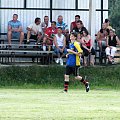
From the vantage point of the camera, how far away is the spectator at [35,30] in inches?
1121

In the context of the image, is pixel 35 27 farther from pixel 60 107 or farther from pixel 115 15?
pixel 115 15

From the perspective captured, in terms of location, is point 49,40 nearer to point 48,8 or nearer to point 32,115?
point 48,8

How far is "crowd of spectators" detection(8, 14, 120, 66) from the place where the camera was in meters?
26.9

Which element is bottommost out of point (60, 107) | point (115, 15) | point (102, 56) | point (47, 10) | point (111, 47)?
point (60, 107)

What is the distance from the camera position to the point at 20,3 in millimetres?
30328

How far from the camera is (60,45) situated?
88.9ft

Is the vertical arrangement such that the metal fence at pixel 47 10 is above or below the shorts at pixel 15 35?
above

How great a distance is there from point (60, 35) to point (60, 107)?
11.6m

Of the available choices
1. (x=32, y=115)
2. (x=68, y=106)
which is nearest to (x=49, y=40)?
(x=68, y=106)

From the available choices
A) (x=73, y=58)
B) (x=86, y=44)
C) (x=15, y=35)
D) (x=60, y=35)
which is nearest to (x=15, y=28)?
(x=15, y=35)

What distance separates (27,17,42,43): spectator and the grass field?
9.14m

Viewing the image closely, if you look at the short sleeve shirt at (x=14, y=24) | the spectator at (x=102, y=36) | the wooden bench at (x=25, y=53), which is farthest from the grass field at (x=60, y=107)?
the short sleeve shirt at (x=14, y=24)

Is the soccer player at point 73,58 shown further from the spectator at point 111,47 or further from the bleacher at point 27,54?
the spectator at point 111,47

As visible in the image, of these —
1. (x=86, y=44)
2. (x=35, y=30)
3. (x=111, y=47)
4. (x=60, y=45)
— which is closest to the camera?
(x=86, y=44)
